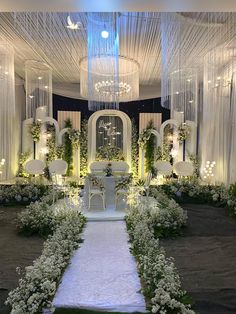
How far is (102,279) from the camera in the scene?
12.8 feet

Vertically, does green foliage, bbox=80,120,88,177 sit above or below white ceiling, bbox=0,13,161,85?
below

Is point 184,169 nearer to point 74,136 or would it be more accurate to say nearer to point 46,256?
point 74,136

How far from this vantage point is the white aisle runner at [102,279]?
3281 millimetres

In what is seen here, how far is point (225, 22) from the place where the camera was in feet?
22.6

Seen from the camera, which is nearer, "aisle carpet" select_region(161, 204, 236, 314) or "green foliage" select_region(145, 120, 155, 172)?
"aisle carpet" select_region(161, 204, 236, 314)

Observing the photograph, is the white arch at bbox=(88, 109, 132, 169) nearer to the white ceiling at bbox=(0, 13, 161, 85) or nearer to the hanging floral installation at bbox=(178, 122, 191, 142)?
A: the hanging floral installation at bbox=(178, 122, 191, 142)

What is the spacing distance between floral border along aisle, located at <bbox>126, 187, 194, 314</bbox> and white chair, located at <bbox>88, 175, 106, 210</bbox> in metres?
1.22

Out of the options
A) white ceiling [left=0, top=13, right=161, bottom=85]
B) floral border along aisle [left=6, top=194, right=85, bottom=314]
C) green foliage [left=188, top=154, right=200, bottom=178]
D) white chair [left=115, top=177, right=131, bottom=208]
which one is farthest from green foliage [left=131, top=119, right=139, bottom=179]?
floral border along aisle [left=6, top=194, right=85, bottom=314]

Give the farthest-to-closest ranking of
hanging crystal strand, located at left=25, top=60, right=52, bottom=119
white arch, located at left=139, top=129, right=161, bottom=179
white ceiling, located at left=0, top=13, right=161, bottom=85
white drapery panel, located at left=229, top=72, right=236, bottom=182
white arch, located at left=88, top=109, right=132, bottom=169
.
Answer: white arch, located at left=139, top=129, right=161, bottom=179
white arch, located at left=88, top=109, right=132, bottom=169
hanging crystal strand, located at left=25, top=60, right=52, bottom=119
white drapery panel, located at left=229, top=72, right=236, bottom=182
white ceiling, located at left=0, top=13, right=161, bottom=85

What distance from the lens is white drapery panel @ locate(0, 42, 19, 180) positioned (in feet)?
28.9

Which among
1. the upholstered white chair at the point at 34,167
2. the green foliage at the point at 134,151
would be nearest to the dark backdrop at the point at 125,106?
the green foliage at the point at 134,151

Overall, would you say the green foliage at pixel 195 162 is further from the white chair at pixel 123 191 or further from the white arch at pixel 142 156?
the white chair at pixel 123 191

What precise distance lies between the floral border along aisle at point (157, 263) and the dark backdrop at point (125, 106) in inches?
366

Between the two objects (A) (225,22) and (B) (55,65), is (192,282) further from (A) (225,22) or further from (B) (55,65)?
(B) (55,65)
